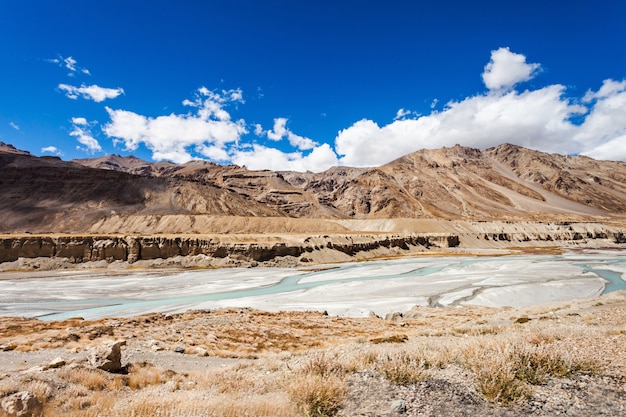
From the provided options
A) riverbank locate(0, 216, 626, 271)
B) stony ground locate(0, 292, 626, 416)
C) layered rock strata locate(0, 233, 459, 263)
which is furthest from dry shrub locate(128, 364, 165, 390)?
layered rock strata locate(0, 233, 459, 263)

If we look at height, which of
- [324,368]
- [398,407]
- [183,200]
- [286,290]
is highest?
[183,200]

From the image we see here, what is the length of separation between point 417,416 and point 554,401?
2376 millimetres

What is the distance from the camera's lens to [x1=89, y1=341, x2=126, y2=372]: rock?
31.3 feet

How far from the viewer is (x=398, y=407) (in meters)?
5.79

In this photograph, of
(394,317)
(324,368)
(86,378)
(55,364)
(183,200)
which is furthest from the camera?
(183,200)

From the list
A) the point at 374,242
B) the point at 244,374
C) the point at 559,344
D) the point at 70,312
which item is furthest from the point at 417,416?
the point at 374,242

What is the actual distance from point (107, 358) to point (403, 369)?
8238mm

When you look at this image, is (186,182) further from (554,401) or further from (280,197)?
(554,401)

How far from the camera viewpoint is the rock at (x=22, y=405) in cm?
583

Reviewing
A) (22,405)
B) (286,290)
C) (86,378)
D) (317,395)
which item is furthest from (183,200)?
(317,395)

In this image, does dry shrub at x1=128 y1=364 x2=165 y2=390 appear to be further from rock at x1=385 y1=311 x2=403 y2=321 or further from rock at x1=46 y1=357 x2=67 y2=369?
rock at x1=385 y1=311 x2=403 y2=321

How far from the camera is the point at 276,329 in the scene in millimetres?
19406

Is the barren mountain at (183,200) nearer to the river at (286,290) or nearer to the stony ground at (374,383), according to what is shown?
the river at (286,290)

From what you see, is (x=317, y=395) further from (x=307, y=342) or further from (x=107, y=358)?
(x=307, y=342)
